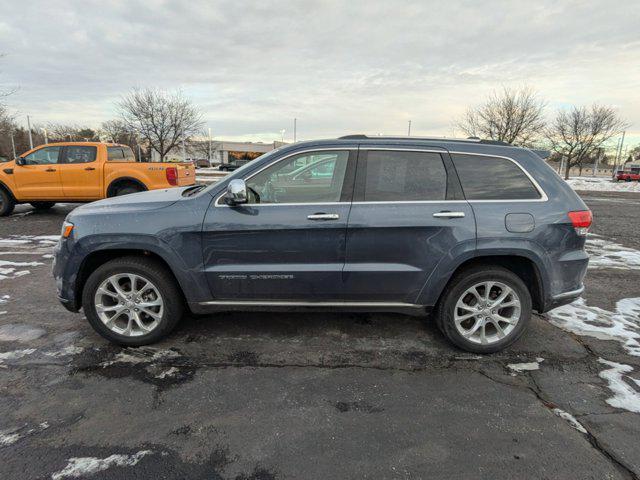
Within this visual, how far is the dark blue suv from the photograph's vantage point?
10.6 ft

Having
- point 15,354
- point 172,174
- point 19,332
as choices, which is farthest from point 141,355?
point 172,174

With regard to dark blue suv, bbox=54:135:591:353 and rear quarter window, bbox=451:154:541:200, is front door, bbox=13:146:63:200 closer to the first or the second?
dark blue suv, bbox=54:135:591:353

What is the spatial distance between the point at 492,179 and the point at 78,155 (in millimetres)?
9833

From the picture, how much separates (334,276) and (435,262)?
0.85 meters

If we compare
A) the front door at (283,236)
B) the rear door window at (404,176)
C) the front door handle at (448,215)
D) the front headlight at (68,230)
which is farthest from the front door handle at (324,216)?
the front headlight at (68,230)

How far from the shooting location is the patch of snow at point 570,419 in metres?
2.51

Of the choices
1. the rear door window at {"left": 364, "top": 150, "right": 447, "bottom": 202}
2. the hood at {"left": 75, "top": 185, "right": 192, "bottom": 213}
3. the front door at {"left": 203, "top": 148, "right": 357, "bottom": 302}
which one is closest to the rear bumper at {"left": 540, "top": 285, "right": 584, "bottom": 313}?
the rear door window at {"left": 364, "top": 150, "right": 447, "bottom": 202}

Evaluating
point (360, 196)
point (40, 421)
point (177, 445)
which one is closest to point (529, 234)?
point (360, 196)

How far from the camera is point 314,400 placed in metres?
2.77

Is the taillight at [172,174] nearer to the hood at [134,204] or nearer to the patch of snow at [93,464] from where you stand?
the hood at [134,204]

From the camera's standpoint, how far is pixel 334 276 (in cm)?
327

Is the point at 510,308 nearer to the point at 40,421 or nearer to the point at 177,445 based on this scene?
the point at 177,445

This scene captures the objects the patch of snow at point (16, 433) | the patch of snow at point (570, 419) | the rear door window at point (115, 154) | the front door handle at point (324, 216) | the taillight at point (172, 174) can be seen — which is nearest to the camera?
the patch of snow at point (16, 433)

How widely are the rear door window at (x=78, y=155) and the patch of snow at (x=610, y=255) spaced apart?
1078 cm
